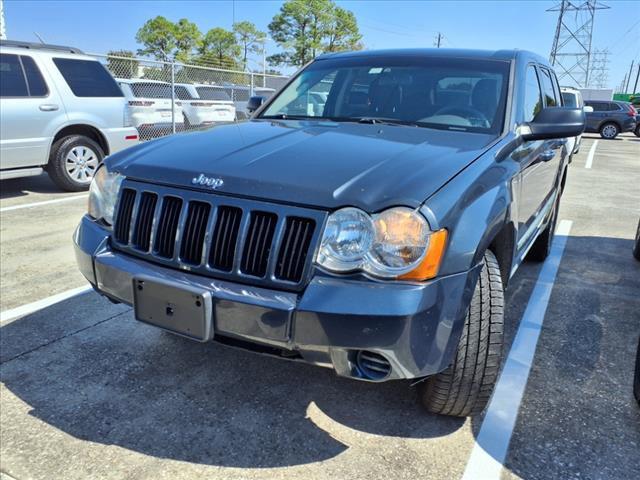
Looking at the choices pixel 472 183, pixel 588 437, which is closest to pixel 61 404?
pixel 472 183

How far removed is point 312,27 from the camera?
5162 centimetres

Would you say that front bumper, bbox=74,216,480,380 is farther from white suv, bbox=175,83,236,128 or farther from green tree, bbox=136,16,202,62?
green tree, bbox=136,16,202,62

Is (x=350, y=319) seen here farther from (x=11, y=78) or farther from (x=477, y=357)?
(x=11, y=78)

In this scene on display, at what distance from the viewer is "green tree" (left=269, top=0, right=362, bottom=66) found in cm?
5081

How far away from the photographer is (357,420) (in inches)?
99.0

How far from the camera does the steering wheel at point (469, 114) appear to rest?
290cm

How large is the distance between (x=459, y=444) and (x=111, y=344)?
206 centimetres

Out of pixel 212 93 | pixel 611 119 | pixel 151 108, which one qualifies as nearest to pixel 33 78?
pixel 151 108

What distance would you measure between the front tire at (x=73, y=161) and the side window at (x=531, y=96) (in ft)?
18.7

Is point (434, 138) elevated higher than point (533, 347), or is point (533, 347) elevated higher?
point (434, 138)

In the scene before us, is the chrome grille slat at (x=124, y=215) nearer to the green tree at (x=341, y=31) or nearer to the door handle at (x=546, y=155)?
the door handle at (x=546, y=155)

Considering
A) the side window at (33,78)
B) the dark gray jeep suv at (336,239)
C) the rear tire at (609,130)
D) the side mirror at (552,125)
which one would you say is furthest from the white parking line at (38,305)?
the rear tire at (609,130)

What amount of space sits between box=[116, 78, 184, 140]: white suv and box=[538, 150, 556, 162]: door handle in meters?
7.51

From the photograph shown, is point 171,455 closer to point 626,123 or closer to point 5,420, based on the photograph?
point 5,420
